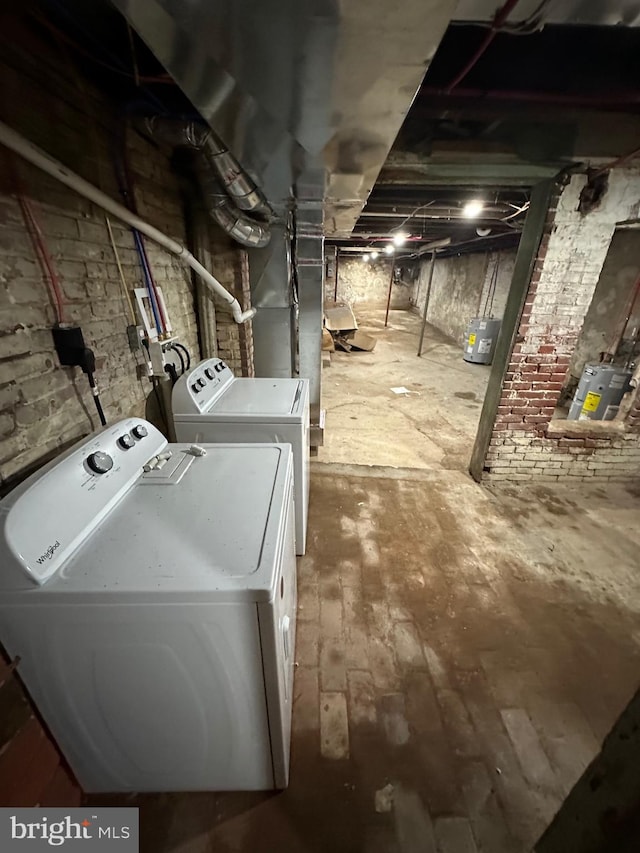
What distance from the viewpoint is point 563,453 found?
9.20ft

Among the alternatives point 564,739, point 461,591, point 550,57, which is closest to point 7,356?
point 461,591

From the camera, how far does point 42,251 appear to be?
47.4 inches

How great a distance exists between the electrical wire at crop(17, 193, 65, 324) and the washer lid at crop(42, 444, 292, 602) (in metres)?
0.74

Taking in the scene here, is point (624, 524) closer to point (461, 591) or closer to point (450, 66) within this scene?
point (461, 591)

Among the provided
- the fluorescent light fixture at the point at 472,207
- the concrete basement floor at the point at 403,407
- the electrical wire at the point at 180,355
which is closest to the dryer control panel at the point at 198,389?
the electrical wire at the point at 180,355

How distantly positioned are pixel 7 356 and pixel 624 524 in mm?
3575

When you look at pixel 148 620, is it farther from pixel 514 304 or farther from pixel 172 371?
pixel 514 304

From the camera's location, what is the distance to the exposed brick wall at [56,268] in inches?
42.6

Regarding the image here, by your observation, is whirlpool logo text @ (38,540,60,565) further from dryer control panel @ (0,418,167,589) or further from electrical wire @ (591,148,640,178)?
electrical wire @ (591,148,640,178)

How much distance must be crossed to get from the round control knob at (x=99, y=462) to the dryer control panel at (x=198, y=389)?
2.30 ft

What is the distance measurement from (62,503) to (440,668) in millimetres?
1656

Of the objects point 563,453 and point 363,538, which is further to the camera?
point 563,453

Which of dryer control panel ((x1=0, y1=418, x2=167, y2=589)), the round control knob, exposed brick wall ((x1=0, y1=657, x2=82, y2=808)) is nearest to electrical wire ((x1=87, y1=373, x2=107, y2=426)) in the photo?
dryer control panel ((x1=0, y1=418, x2=167, y2=589))

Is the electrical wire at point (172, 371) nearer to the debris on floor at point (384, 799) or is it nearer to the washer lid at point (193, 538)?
the washer lid at point (193, 538)
